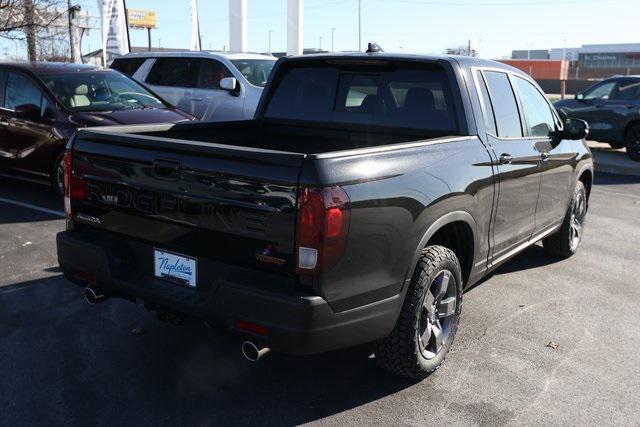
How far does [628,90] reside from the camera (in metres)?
14.1

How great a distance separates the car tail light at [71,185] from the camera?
388 cm

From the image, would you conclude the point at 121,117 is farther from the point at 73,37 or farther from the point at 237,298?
the point at 73,37

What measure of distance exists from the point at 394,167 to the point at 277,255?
0.77 m

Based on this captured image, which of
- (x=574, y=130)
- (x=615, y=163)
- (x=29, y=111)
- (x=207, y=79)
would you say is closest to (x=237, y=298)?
(x=574, y=130)

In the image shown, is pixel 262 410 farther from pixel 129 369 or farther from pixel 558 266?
pixel 558 266

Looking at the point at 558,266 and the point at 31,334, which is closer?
the point at 31,334

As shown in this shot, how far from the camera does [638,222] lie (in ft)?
27.7

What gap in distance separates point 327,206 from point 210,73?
31.0 ft

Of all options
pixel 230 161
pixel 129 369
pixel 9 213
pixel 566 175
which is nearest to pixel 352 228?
pixel 230 161

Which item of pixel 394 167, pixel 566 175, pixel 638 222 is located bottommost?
pixel 638 222

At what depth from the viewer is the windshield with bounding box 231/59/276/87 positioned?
1174 centimetres

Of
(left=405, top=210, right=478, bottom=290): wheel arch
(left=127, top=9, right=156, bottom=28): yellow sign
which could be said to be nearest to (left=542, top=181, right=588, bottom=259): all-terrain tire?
(left=405, top=210, right=478, bottom=290): wheel arch

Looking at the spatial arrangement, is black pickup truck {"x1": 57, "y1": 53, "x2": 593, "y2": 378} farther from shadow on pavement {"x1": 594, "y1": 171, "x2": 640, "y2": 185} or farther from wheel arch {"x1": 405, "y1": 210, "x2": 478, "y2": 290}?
shadow on pavement {"x1": 594, "y1": 171, "x2": 640, "y2": 185}

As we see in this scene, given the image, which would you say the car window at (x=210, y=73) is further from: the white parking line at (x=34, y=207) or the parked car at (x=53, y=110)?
the white parking line at (x=34, y=207)
